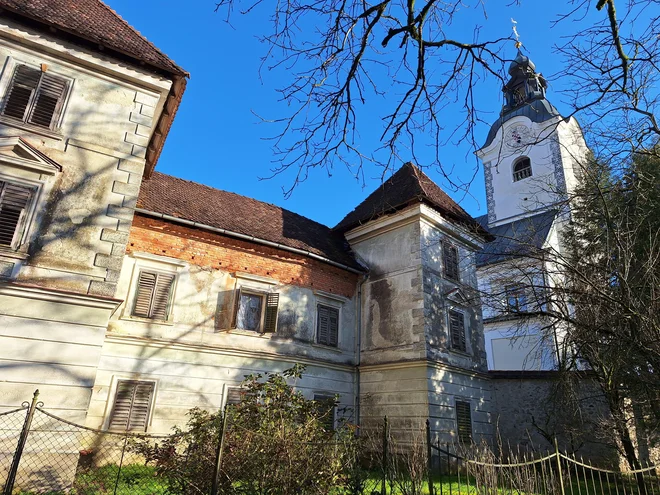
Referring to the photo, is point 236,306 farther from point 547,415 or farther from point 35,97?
point 547,415

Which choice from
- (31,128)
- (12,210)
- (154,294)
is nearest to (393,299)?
(154,294)

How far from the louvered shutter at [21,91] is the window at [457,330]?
44.8ft

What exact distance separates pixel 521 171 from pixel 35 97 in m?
32.4

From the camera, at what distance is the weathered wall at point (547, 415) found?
13.8 meters

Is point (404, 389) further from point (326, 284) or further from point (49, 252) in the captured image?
point (49, 252)

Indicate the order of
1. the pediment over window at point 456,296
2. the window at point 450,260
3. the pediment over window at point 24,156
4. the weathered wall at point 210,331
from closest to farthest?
→ the pediment over window at point 24,156 → the weathered wall at point 210,331 → the pediment over window at point 456,296 → the window at point 450,260

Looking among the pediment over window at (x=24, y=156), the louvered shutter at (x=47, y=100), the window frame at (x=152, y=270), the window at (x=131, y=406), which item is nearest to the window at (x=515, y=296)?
the window frame at (x=152, y=270)

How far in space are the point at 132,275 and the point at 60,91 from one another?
15.7ft

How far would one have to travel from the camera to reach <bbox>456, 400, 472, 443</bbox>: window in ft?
46.7

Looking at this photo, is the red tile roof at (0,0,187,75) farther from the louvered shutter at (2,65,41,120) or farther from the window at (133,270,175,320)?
the window at (133,270,175,320)

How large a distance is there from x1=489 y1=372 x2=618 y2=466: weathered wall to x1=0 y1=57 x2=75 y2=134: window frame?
565 inches

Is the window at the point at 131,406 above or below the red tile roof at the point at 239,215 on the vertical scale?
below

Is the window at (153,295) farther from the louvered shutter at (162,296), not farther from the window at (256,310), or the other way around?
the window at (256,310)

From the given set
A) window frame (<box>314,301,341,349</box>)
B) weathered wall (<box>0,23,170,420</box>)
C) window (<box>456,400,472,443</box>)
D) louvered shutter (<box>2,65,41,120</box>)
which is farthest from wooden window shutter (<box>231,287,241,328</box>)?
window (<box>456,400,472,443</box>)
